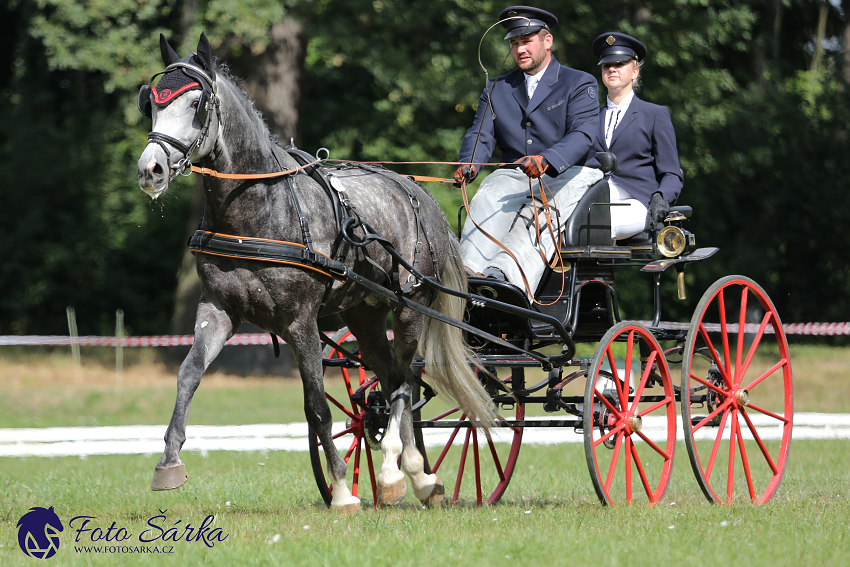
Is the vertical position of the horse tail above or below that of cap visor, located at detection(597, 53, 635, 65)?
below

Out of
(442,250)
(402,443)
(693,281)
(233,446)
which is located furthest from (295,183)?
(693,281)

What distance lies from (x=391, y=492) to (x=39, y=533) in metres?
1.82

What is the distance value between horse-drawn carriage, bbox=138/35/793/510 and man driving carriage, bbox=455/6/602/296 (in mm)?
159

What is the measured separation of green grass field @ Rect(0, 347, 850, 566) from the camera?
4.45 metres

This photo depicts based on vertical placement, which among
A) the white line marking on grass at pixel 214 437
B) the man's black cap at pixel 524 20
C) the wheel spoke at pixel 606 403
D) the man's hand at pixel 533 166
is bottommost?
the white line marking on grass at pixel 214 437

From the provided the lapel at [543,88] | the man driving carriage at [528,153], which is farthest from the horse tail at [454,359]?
the lapel at [543,88]

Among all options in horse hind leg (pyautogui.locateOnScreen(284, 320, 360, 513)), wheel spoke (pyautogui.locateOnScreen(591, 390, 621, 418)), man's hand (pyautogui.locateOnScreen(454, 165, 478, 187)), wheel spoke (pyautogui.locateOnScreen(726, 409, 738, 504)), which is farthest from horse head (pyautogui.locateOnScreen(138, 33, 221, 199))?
wheel spoke (pyautogui.locateOnScreen(726, 409, 738, 504))

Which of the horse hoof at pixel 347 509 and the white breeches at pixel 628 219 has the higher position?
the white breeches at pixel 628 219

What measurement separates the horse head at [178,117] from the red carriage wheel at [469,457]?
2.07 meters

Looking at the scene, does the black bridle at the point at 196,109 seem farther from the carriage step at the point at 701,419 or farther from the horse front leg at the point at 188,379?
the carriage step at the point at 701,419

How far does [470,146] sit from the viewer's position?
663cm

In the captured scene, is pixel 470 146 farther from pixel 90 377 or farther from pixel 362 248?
pixel 90 377

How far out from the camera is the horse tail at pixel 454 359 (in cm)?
602

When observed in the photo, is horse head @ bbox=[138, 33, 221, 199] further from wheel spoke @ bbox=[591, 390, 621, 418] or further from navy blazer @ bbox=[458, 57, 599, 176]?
wheel spoke @ bbox=[591, 390, 621, 418]
